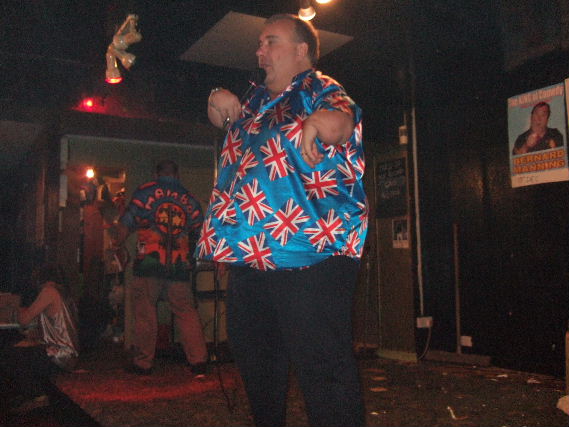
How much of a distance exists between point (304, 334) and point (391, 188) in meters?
4.03

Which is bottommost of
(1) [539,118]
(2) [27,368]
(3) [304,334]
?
(2) [27,368]

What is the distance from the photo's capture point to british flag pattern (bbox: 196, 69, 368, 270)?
4.48 feet

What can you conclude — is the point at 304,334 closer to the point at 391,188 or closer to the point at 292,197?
the point at 292,197

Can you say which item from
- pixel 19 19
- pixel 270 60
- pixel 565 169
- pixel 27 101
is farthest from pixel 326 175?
pixel 27 101

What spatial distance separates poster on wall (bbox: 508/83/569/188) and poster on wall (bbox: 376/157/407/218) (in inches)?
41.0

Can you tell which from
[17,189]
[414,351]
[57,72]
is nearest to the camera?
[414,351]

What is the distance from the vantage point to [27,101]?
242 inches

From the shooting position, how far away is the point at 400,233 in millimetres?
5117

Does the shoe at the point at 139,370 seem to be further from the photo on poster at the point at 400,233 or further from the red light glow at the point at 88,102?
the red light glow at the point at 88,102

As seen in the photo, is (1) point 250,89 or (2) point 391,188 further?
(2) point 391,188

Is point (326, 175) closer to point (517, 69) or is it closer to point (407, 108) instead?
point (517, 69)

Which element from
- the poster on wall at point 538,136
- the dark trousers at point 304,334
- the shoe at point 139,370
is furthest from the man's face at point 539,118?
the shoe at point 139,370

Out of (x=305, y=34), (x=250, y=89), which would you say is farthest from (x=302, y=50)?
(x=250, y=89)

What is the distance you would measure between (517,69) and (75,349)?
12.8ft
